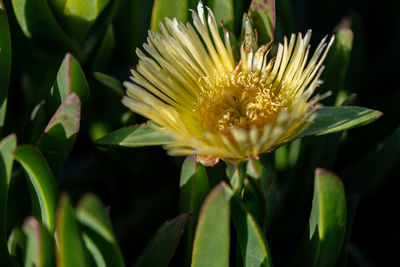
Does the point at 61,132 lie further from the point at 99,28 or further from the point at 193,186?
the point at 99,28

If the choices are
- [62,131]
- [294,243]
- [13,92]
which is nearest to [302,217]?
[294,243]

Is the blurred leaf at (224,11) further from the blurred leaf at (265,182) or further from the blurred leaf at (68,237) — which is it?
the blurred leaf at (68,237)

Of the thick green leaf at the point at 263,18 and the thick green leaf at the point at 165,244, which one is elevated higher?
the thick green leaf at the point at 263,18

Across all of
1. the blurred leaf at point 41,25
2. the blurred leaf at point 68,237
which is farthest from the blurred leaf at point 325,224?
the blurred leaf at point 41,25

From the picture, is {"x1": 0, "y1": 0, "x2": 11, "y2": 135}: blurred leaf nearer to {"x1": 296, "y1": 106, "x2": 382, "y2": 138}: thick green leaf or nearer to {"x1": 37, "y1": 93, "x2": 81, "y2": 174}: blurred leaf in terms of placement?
{"x1": 37, "y1": 93, "x2": 81, "y2": 174}: blurred leaf

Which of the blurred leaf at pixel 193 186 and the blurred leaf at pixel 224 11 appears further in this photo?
the blurred leaf at pixel 224 11

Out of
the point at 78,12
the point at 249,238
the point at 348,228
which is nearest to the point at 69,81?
the point at 78,12

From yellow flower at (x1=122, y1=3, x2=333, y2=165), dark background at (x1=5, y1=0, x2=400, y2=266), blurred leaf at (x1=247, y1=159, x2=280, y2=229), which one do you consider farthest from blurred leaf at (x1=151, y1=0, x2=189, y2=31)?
blurred leaf at (x1=247, y1=159, x2=280, y2=229)
